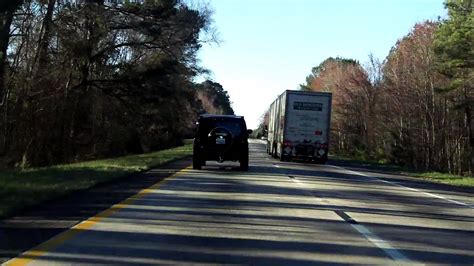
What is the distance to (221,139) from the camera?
2628cm

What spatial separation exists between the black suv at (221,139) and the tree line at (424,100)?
792 inches

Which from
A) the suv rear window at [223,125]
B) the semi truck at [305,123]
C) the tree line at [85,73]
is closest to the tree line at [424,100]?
the semi truck at [305,123]

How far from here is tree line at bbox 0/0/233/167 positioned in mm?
35094

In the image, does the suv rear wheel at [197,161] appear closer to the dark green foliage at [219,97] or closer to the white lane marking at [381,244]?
the white lane marking at [381,244]

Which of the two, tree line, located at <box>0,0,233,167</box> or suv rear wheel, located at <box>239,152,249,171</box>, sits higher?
tree line, located at <box>0,0,233,167</box>

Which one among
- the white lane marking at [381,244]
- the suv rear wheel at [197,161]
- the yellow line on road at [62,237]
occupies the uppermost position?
the suv rear wheel at [197,161]

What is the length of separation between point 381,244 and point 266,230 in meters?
1.92

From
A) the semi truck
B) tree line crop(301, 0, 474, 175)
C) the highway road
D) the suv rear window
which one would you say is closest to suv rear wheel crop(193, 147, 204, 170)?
the suv rear window

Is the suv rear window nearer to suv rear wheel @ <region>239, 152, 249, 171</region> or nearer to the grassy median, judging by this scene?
suv rear wheel @ <region>239, 152, 249, 171</region>

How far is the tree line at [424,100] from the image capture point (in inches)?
1713

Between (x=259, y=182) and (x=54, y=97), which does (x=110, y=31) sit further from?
(x=259, y=182)

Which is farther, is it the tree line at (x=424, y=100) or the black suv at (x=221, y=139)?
the tree line at (x=424, y=100)

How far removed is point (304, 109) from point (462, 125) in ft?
73.8

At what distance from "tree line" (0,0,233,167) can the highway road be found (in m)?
16.9
